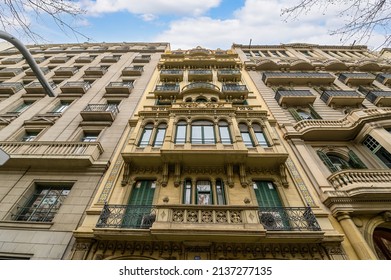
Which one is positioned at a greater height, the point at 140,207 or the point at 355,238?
the point at 140,207

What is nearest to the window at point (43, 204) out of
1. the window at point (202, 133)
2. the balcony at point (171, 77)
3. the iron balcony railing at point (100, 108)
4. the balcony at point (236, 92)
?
the iron balcony railing at point (100, 108)

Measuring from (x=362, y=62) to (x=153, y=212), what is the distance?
27.8 m

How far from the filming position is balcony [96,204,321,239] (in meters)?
6.68

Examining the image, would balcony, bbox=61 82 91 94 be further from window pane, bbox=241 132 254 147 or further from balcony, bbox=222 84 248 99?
window pane, bbox=241 132 254 147

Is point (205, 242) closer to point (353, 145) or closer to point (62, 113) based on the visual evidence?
point (353, 145)

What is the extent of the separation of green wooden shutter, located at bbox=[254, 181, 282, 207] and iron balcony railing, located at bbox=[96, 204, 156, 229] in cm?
513

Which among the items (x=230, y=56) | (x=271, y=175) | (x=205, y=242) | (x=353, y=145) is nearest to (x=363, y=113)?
(x=353, y=145)

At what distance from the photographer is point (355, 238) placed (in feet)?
23.3

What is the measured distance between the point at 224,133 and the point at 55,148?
10092mm

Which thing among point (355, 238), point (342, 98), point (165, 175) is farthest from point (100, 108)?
point (342, 98)

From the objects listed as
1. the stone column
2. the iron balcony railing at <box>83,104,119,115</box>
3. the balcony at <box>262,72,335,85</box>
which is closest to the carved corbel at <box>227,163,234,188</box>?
the stone column

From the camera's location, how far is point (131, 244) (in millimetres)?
7000

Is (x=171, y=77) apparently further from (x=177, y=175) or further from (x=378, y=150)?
(x=378, y=150)
